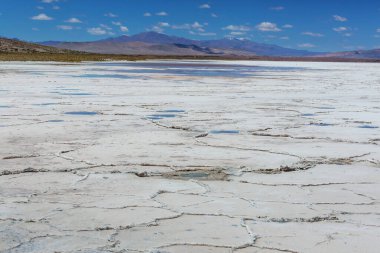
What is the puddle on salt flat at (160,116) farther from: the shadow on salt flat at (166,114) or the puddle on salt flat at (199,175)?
the puddle on salt flat at (199,175)

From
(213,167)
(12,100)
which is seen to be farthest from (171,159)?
(12,100)

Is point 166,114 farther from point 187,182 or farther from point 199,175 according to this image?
point 187,182

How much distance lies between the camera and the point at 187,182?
12.9 ft

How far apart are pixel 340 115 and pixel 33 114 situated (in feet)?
12.9

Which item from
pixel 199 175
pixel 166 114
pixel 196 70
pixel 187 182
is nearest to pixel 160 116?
pixel 166 114

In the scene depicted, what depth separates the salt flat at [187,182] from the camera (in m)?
2.79

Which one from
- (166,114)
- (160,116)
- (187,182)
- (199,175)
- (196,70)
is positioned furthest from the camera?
(196,70)

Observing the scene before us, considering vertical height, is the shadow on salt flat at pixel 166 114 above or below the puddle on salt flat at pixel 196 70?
above

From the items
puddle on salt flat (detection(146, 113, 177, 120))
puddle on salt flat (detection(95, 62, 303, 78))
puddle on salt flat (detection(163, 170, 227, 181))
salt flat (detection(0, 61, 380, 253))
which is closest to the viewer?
salt flat (detection(0, 61, 380, 253))

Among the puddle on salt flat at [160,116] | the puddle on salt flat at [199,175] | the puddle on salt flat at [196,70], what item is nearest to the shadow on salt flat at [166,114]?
the puddle on salt flat at [160,116]

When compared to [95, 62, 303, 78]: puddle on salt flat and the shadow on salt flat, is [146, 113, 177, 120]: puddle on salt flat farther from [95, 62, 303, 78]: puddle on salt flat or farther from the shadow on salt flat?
[95, 62, 303, 78]: puddle on salt flat

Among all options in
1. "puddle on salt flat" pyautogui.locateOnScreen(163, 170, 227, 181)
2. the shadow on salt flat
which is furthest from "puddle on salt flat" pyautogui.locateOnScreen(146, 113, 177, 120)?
"puddle on salt flat" pyautogui.locateOnScreen(163, 170, 227, 181)

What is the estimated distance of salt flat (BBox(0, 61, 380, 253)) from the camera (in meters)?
2.79

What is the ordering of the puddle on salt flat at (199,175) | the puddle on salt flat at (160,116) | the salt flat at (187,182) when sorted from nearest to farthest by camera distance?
1. the salt flat at (187,182)
2. the puddle on salt flat at (199,175)
3. the puddle on salt flat at (160,116)
